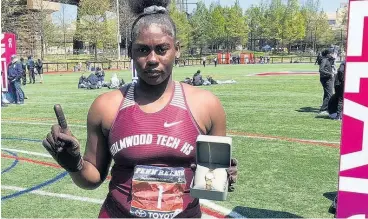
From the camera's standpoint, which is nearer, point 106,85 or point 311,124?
point 311,124

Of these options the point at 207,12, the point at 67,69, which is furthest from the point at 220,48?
the point at 67,69

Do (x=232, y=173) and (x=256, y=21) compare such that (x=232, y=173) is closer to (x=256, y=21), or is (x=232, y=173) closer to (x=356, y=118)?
(x=356, y=118)

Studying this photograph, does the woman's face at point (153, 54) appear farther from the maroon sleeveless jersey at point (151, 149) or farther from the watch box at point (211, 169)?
the watch box at point (211, 169)

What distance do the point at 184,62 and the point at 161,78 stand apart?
53490 mm

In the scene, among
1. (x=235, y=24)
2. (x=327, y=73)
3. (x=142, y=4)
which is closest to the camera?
(x=142, y=4)

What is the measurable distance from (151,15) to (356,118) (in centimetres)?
142

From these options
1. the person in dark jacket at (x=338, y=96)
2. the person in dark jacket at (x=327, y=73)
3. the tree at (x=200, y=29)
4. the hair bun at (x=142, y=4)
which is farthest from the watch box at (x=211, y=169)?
the tree at (x=200, y=29)

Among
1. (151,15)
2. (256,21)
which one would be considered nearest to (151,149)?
(151,15)

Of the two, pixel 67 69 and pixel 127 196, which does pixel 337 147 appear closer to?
pixel 127 196

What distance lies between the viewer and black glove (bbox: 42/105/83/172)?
2.04m

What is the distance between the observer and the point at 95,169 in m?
2.48

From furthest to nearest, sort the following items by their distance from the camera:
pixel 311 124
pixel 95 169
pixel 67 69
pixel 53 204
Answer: pixel 67 69
pixel 311 124
pixel 53 204
pixel 95 169

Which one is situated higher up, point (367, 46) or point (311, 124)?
point (367, 46)

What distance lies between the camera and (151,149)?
224cm
